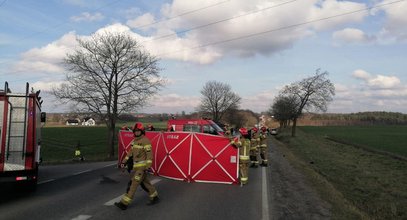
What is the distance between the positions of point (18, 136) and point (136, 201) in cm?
334

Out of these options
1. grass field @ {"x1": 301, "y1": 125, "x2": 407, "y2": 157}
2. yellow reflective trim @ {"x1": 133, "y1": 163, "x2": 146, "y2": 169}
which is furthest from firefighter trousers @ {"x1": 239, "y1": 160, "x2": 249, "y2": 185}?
grass field @ {"x1": 301, "y1": 125, "x2": 407, "y2": 157}

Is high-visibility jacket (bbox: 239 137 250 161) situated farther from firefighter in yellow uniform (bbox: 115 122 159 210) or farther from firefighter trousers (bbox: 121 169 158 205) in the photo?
firefighter trousers (bbox: 121 169 158 205)

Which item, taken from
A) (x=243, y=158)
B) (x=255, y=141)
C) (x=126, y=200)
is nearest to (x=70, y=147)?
(x=255, y=141)

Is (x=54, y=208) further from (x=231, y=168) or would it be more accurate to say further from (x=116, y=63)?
(x=116, y=63)

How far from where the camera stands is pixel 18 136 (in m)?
10.2

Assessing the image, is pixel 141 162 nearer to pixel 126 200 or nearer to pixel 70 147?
pixel 126 200

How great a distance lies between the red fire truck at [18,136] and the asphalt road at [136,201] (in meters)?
0.65

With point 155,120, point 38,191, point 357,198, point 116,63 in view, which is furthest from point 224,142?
point 155,120

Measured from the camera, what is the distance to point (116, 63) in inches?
1329

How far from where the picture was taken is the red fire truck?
995cm

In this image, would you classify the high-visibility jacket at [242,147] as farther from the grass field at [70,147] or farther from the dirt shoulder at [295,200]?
the grass field at [70,147]

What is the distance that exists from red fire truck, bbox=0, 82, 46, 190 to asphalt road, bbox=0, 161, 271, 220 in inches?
25.6

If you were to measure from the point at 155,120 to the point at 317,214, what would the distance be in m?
62.4

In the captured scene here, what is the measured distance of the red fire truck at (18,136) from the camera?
9.95 m
